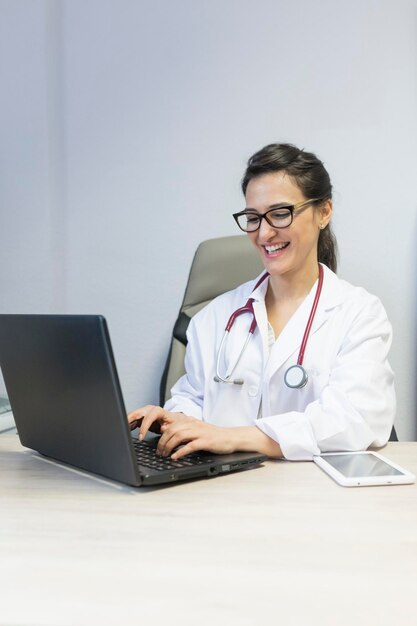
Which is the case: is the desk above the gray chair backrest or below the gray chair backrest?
below

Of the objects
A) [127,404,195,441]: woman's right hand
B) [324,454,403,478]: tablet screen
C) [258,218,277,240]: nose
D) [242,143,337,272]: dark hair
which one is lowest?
[324,454,403,478]: tablet screen

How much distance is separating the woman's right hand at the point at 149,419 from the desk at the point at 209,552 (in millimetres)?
188

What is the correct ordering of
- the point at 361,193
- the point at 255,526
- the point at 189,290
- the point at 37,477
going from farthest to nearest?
the point at 361,193, the point at 189,290, the point at 37,477, the point at 255,526

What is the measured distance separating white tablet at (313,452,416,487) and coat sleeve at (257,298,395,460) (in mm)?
30

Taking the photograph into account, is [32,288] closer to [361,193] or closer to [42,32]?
[42,32]

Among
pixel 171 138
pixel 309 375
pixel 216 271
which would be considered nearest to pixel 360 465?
pixel 309 375

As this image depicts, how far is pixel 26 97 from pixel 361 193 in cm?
123

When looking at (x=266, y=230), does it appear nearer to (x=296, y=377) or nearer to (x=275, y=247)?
(x=275, y=247)

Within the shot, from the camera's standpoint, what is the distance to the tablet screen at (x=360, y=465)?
1113mm

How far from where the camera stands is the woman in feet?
4.68

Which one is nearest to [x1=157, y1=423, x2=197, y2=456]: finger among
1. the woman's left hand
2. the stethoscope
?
the woman's left hand

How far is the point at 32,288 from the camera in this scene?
2.53 m

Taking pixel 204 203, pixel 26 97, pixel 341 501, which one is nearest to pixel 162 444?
pixel 341 501

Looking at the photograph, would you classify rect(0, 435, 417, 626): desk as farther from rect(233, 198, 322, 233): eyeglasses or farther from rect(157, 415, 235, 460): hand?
rect(233, 198, 322, 233): eyeglasses
